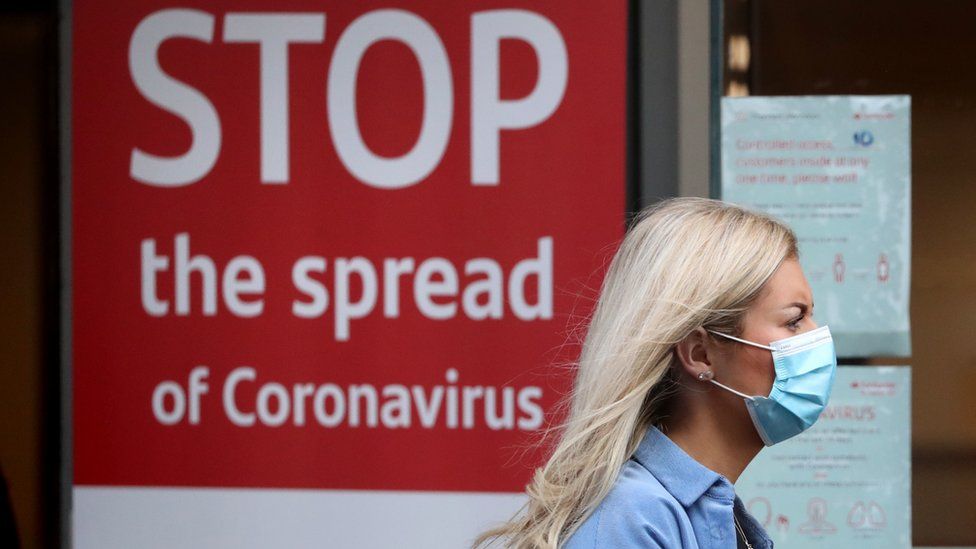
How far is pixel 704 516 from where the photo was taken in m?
1.93

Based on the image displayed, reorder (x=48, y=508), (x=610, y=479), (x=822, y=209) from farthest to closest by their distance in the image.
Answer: (x=48, y=508) < (x=822, y=209) < (x=610, y=479)

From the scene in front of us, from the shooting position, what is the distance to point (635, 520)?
71.2 inches

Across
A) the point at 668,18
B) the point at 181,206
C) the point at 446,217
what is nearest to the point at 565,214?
the point at 446,217

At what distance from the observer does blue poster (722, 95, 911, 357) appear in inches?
146

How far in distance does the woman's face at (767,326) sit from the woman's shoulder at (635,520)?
0.92 ft

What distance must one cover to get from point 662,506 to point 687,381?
Answer: 281mm

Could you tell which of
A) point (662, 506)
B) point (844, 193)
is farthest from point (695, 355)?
point (844, 193)

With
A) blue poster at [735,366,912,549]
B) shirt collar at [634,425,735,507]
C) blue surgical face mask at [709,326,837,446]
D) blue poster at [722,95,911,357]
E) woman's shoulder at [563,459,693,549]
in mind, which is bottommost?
blue poster at [735,366,912,549]

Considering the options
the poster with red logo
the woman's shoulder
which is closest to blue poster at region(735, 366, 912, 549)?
the poster with red logo

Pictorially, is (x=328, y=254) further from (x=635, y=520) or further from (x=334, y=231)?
(x=635, y=520)

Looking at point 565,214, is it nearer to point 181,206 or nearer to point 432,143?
point 432,143

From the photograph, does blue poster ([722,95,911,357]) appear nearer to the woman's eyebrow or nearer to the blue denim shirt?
the woman's eyebrow

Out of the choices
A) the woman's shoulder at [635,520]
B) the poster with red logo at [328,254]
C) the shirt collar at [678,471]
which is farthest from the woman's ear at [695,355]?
the poster with red logo at [328,254]

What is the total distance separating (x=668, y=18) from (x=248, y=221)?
150 centimetres
